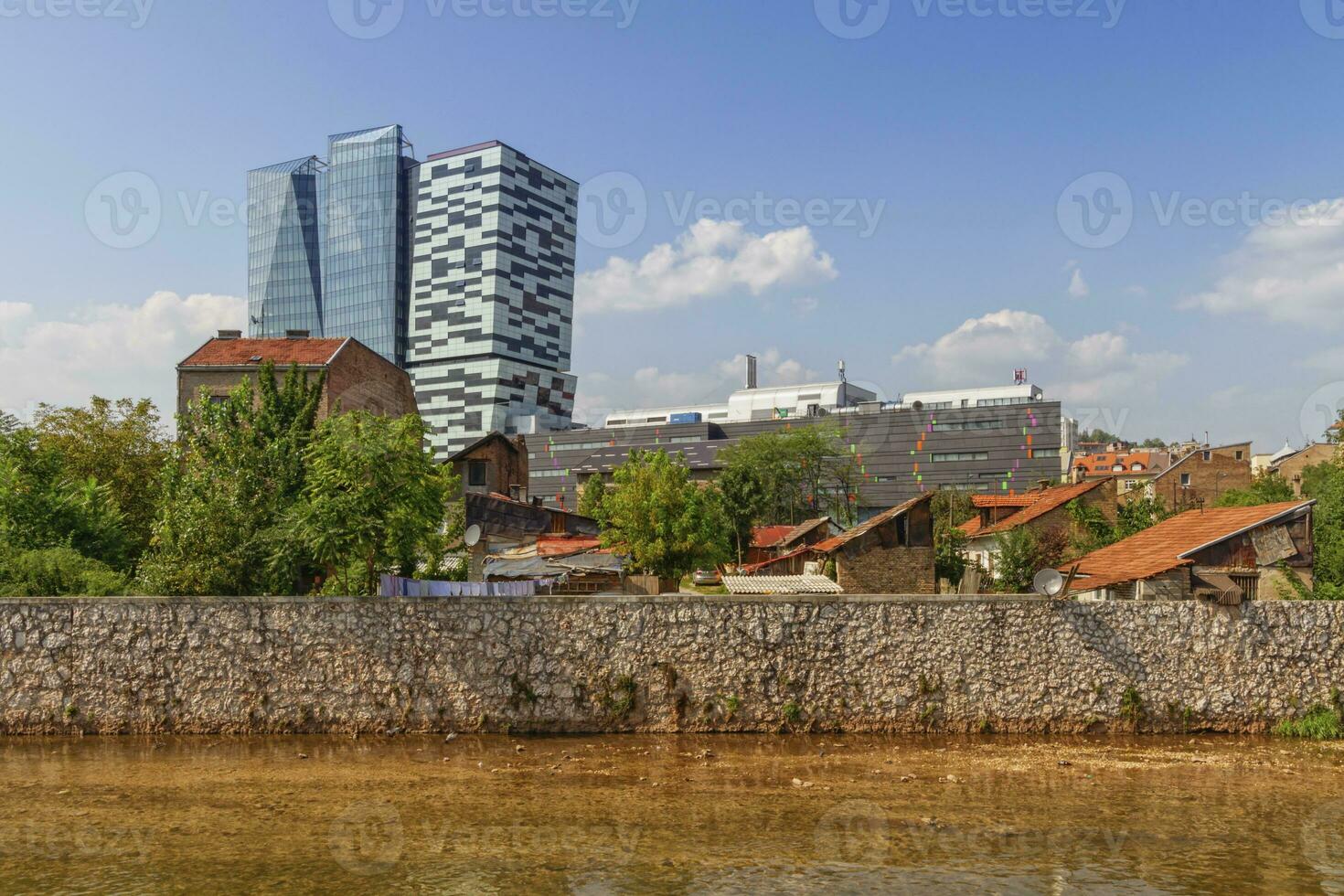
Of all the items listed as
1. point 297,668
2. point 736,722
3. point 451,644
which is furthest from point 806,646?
point 297,668

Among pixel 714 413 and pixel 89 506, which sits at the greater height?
pixel 714 413

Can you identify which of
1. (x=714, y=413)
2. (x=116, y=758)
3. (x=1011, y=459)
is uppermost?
(x=714, y=413)

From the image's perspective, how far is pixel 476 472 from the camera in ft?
139

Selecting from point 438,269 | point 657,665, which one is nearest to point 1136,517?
point 657,665

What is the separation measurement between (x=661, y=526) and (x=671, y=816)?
20281mm

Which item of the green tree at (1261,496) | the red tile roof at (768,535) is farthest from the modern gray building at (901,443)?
the red tile roof at (768,535)

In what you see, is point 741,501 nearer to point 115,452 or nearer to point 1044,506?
point 1044,506

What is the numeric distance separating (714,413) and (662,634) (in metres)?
123

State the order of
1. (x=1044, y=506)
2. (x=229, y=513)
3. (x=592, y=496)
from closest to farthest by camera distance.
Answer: (x=229, y=513), (x=1044, y=506), (x=592, y=496)

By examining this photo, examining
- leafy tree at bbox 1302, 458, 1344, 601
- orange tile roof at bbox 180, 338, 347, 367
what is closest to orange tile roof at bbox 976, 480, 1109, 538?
leafy tree at bbox 1302, 458, 1344, 601

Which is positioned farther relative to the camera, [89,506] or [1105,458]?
[1105,458]

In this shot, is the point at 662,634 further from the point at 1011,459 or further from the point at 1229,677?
the point at 1011,459

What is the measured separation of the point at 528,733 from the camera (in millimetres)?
17469

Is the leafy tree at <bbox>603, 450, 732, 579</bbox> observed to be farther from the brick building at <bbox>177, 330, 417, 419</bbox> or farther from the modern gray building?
the modern gray building
